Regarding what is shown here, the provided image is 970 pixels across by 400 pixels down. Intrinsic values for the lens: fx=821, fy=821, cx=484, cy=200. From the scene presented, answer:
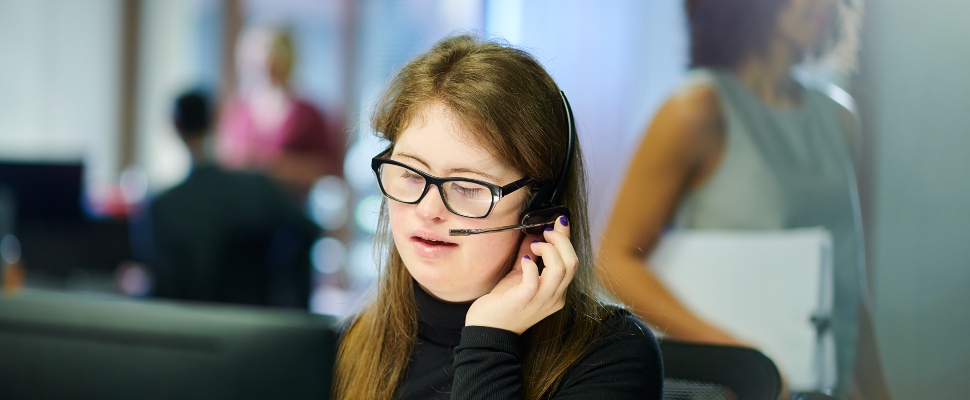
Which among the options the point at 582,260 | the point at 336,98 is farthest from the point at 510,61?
the point at 336,98

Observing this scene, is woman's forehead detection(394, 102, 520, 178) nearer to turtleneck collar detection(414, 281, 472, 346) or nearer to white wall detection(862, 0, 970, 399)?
turtleneck collar detection(414, 281, 472, 346)

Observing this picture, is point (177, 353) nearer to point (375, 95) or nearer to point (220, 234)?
point (375, 95)

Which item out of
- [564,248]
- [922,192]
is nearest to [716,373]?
[564,248]

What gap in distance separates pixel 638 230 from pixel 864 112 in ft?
1.95

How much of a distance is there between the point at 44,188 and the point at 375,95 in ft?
10.2

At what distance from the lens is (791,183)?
2.05 meters

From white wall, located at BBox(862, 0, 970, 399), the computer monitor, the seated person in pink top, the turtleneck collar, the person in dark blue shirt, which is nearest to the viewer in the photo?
the computer monitor

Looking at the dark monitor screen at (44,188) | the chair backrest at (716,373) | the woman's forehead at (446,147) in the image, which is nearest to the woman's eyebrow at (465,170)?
the woman's forehead at (446,147)

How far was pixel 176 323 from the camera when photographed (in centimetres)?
81

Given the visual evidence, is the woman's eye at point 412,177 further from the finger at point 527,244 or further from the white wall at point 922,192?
the white wall at point 922,192

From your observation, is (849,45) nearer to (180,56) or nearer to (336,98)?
(336,98)

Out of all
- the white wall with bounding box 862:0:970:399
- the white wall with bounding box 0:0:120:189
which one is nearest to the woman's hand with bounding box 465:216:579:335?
the white wall with bounding box 862:0:970:399

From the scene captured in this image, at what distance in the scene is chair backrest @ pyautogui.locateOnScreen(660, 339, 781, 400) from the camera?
3.02 ft

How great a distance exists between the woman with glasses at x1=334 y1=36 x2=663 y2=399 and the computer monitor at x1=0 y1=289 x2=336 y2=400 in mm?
119
